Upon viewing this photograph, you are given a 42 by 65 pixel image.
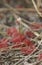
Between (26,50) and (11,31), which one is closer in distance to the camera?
(26,50)

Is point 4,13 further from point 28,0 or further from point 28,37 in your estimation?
point 28,37

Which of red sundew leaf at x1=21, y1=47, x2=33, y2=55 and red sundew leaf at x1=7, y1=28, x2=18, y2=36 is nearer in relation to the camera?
red sundew leaf at x1=21, y1=47, x2=33, y2=55

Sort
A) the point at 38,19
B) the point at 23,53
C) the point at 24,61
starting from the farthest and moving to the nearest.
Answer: the point at 38,19 → the point at 23,53 → the point at 24,61

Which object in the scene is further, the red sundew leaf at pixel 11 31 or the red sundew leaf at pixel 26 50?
the red sundew leaf at pixel 11 31

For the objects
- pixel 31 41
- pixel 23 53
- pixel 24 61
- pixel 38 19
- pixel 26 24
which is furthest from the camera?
pixel 38 19

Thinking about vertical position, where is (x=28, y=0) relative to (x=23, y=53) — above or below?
above

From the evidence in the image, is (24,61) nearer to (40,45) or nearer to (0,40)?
(40,45)

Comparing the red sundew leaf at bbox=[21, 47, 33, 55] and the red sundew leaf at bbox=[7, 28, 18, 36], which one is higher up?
the red sundew leaf at bbox=[7, 28, 18, 36]

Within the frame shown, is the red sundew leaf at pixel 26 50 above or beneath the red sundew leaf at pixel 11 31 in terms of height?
beneath

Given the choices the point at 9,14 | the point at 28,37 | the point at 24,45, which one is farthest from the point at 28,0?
the point at 24,45

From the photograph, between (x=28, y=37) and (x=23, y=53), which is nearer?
(x=23, y=53)

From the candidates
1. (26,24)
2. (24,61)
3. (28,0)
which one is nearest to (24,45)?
(24,61)
